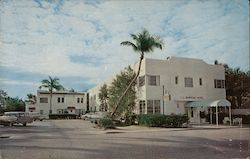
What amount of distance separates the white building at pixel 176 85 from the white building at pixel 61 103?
314 inches

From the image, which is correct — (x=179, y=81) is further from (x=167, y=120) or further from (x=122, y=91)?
(x=167, y=120)

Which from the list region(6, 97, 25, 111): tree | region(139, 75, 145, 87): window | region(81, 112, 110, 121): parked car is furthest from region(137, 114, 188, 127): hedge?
region(6, 97, 25, 111): tree

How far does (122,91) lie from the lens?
87.6ft

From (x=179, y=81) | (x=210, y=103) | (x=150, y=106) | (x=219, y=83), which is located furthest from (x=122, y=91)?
(x=219, y=83)

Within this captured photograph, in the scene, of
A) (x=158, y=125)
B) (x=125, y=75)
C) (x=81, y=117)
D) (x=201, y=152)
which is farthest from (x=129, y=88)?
(x=201, y=152)

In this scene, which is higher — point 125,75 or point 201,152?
point 125,75

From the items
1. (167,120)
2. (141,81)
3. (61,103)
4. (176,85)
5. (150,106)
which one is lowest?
(167,120)

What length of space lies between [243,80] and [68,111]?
768 inches

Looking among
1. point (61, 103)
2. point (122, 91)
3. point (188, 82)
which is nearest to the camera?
point (122, 91)

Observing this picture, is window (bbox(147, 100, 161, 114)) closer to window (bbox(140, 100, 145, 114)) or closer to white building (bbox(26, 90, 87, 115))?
window (bbox(140, 100, 145, 114))

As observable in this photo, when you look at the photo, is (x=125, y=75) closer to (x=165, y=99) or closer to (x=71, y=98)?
(x=165, y=99)

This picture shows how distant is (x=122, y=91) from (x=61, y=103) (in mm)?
5790

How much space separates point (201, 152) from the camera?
31.7 feet

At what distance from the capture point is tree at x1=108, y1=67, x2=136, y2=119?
26.0 meters
